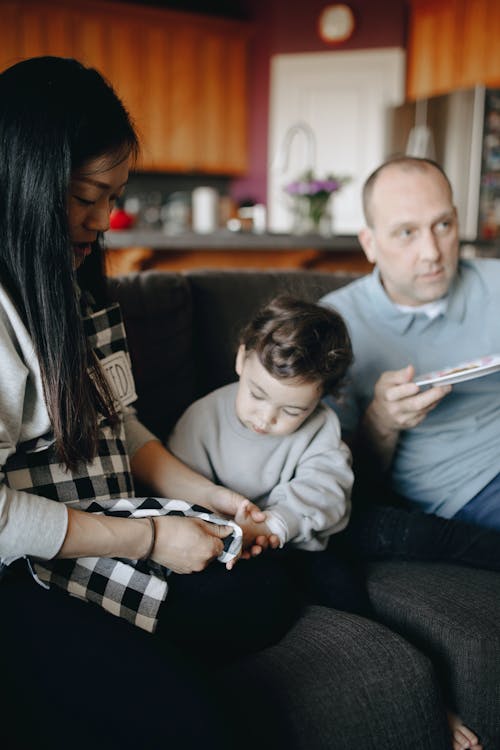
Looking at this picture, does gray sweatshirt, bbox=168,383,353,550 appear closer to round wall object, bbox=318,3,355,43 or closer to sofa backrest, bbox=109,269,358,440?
sofa backrest, bbox=109,269,358,440

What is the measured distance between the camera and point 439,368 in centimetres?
175

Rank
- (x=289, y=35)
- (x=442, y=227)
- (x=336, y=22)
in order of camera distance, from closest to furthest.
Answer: (x=442, y=227) → (x=336, y=22) → (x=289, y=35)

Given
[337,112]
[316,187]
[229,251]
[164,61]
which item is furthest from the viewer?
[337,112]

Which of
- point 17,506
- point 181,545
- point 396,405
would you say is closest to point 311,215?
point 396,405

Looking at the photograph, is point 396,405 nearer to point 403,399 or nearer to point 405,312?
point 403,399

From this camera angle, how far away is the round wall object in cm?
633

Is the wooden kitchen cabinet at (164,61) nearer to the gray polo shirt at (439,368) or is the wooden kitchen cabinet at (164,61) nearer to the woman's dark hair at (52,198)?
the gray polo shirt at (439,368)

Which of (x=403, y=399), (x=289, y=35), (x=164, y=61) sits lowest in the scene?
(x=403, y=399)

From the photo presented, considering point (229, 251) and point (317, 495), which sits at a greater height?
point (229, 251)

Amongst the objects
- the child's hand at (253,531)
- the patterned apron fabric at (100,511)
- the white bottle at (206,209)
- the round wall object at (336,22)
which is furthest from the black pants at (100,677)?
the round wall object at (336,22)

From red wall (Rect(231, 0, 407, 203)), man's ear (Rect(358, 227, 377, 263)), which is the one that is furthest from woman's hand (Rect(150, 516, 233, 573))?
red wall (Rect(231, 0, 407, 203))

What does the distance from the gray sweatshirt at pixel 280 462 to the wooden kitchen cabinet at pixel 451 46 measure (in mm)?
5311

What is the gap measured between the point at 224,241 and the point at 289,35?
3.90 m

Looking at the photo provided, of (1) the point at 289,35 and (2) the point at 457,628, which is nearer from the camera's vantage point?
(2) the point at 457,628
